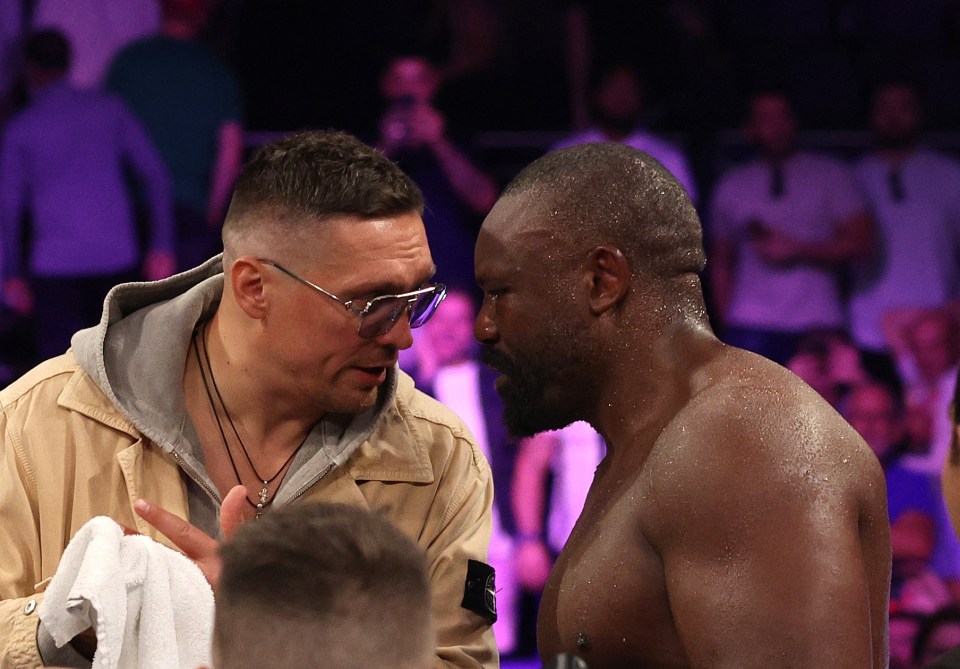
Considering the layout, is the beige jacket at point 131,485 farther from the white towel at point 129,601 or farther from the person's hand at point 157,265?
the person's hand at point 157,265

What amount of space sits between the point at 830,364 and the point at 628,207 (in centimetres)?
439

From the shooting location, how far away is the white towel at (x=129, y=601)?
1.91 m

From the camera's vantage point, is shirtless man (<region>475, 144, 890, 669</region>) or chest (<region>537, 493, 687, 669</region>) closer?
shirtless man (<region>475, 144, 890, 669</region>)

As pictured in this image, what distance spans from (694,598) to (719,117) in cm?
488

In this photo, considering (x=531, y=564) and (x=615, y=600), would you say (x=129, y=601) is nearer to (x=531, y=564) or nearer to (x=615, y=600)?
(x=615, y=600)

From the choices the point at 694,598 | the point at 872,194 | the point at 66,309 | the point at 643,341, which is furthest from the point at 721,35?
the point at 694,598

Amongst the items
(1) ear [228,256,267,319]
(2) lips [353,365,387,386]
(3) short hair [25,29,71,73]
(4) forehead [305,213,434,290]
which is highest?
(3) short hair [25,29,71,73]

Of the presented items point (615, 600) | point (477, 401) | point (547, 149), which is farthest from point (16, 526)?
point (547, 149)

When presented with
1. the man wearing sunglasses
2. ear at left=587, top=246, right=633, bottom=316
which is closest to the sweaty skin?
ear at left=587, top=246, right=633, bottom=316

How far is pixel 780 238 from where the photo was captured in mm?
6129

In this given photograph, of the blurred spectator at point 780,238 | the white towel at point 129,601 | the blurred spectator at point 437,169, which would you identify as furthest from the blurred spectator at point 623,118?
the white towel at point 129,601

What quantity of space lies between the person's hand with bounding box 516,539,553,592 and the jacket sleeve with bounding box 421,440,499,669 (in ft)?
10.3

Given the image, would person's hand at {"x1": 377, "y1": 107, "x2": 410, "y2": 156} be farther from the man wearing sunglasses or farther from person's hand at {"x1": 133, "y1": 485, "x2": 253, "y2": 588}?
person's hand at {"x1": 133, "y1": 485, "x2": 253, "y2": 588}

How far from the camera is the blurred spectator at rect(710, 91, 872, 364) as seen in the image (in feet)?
20.0
